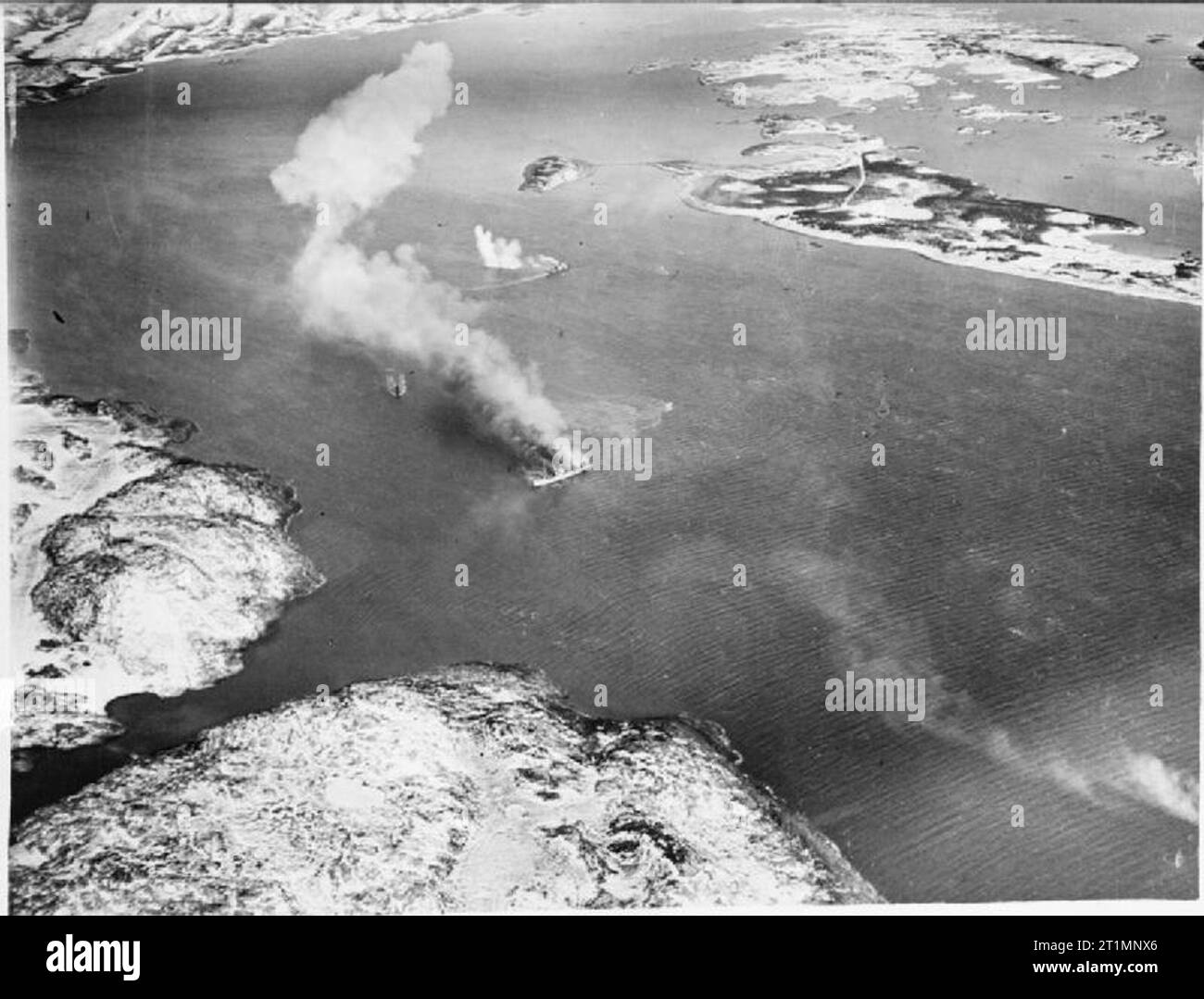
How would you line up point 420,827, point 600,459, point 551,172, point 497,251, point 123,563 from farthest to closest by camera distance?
point 551,172 → point 497,251 → point 600,459 → point 123,563 → point 420,827

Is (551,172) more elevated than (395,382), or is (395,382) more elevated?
(551,172)

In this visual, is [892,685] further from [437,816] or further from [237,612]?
[237,612]

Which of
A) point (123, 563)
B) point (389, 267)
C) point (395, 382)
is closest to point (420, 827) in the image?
point (123, 563)


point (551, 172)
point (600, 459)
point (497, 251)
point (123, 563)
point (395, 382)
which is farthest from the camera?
point (551, 172)

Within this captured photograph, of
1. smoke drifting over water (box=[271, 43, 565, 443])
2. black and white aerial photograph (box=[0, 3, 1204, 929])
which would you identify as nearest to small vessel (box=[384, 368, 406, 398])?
black and white aerial photograph (box=[0, 3, 1204, 929])

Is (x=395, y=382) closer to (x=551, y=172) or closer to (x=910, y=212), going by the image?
(x=551, y=172)

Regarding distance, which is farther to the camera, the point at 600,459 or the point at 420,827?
the point at 600,459

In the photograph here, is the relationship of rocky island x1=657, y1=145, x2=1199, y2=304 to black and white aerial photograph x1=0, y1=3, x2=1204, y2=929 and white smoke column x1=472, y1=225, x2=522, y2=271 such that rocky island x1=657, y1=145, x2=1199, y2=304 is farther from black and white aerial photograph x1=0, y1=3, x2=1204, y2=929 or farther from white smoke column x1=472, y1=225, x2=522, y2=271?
white smoke column x1=472, y1=225, x2=522, y2=271
